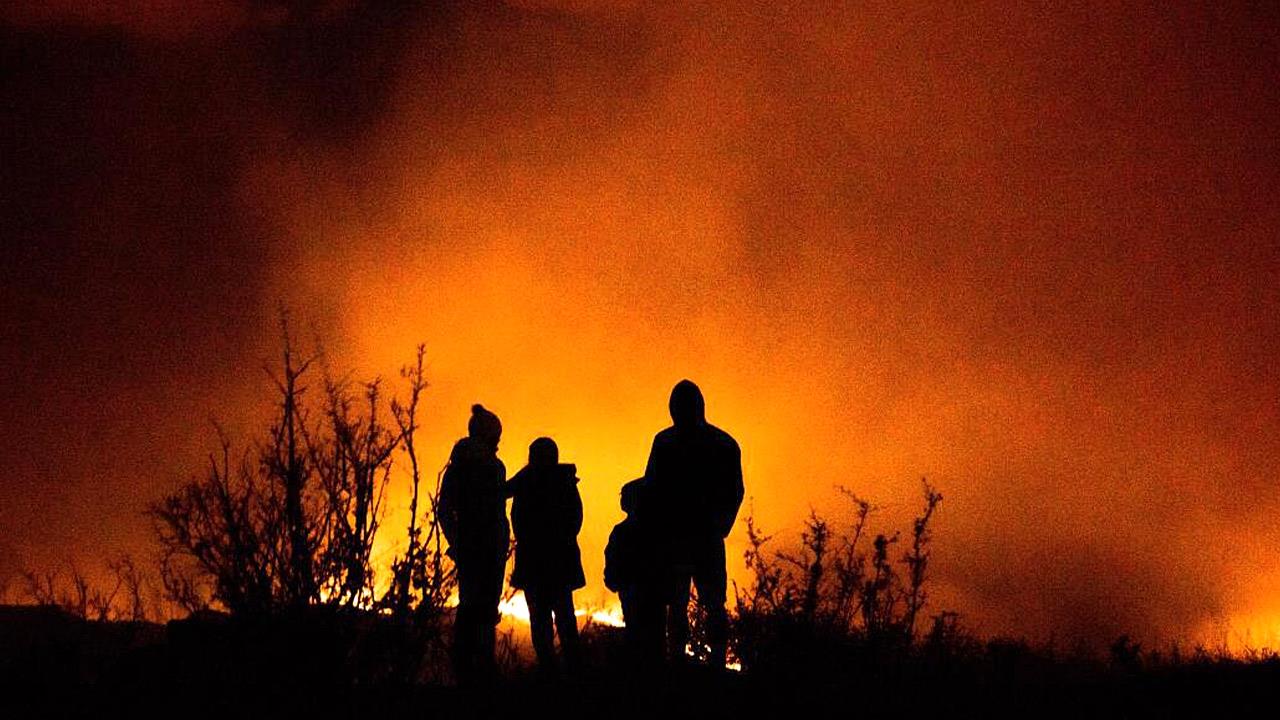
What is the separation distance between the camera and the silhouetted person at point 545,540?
877 cm

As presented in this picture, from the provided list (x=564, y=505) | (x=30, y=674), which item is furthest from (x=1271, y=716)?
(x=30, y=674)

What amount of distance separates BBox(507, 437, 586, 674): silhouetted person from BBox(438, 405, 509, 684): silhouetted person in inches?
8.5

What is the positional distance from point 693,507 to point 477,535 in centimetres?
168

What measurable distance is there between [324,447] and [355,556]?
64cm

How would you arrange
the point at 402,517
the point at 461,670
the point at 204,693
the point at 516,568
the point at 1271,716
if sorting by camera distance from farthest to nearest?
1. the point at 516,568
2. the point at 461,670
3. the point at 402,517
4. the point at 1271,716
5. the point at 204,693

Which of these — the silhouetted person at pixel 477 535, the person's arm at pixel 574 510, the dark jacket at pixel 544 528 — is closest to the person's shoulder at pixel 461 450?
the silhouetted person at pixel 477 535

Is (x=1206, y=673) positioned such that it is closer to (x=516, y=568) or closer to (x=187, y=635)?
(x=516, y=568)

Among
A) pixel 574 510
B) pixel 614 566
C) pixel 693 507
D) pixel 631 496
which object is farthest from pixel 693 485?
pixel 574 510

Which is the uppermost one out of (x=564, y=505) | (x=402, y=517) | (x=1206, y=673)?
(x=564, y=505)

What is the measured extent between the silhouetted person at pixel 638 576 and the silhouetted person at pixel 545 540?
2.29 ft

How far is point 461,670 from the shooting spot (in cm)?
770

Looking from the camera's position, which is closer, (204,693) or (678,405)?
(204,693)

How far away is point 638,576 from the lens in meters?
7.88

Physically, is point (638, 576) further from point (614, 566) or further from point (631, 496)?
point (631, 496)
